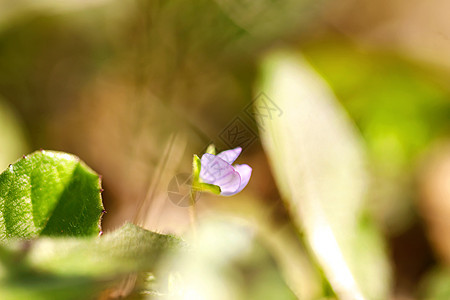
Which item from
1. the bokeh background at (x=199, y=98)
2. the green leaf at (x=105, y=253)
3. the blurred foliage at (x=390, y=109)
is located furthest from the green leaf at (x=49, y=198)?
the blurred foliage at (x=390, y=109)

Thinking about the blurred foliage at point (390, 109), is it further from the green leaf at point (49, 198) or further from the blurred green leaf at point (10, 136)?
the green leaf at point (49, 198)

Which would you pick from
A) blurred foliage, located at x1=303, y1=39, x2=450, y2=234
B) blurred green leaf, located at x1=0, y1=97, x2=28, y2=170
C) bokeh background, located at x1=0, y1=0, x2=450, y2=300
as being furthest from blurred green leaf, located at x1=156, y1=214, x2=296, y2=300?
blurred foliage, located at x1=303, y1=39, x2=450, y2=234

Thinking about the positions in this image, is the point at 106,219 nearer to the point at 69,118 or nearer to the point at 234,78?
the point at 69,118

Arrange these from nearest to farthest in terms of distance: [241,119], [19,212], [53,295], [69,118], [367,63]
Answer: [53,295] < [19,212] < [241,119] < [69,118] < [367,63]

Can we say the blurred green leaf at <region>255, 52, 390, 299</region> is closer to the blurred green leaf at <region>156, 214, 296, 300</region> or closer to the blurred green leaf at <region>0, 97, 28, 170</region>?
the blurred green leaf at <region>156, 214, 296, 300</region>

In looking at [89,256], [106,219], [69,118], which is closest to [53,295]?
[89,256]

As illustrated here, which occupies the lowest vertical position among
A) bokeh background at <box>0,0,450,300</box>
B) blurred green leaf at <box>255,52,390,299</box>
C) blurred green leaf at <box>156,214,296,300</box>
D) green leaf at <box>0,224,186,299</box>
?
green leaf at <box>0,224,186,299</box>
